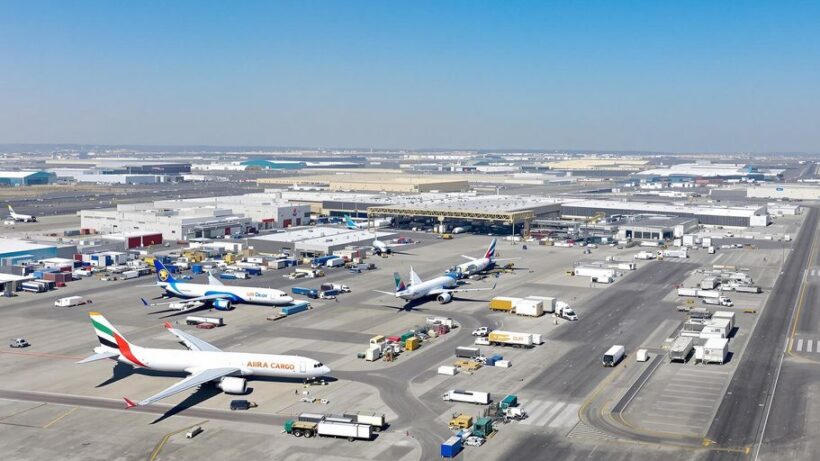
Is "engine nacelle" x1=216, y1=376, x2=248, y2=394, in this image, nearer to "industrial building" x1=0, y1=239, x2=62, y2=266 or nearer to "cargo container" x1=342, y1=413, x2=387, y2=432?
"cargo container" x1=342, y1=413, x2=387, y2=432

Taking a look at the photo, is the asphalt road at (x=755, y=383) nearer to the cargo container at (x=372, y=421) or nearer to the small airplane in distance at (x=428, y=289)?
the cargo container at (x=372, y=421)

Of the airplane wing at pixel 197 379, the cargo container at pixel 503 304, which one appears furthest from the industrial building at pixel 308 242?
the airplane wing at pixel 197 379

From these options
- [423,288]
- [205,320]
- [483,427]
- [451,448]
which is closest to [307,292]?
[423,288]

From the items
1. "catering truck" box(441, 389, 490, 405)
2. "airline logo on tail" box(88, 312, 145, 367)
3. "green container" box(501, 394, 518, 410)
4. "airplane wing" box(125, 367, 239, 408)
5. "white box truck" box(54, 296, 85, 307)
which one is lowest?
"white box truck" box(54, 296, 85, 307)

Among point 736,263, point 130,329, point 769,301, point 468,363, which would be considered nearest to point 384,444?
point 468,363

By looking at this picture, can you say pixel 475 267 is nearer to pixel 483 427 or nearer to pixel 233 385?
pixel 233 385

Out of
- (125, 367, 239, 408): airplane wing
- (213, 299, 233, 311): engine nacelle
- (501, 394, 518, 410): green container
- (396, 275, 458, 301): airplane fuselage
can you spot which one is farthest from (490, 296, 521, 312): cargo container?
(125, 367, 239, 408): airplane wing
